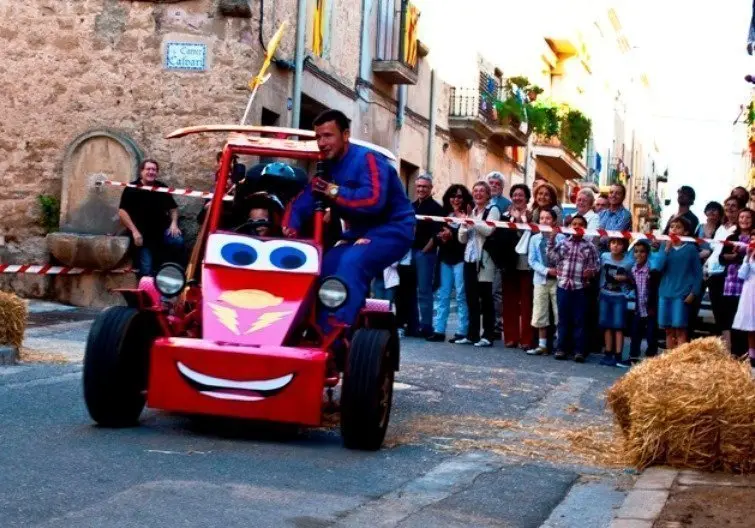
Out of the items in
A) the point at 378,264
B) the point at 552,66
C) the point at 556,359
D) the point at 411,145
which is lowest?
the point at 556,359

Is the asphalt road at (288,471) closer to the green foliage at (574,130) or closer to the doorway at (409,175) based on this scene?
the doorway at (409,175)

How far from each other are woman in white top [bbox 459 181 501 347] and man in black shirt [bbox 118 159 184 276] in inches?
142

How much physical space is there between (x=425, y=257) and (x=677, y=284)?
2943mm

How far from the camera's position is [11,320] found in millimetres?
11289

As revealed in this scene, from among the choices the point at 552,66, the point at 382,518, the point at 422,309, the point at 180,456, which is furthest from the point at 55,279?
the point at 552,66

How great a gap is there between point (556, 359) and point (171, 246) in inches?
203

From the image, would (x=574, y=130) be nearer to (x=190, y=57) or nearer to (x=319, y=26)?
(x=319, y=26)

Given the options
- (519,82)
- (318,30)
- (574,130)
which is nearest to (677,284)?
(318,30)

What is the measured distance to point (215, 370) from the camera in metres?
7.68

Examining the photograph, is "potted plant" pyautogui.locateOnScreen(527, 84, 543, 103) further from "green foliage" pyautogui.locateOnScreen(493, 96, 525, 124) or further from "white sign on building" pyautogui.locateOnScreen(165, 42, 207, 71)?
"white sign on building" pyautogui.locateOnScreen(165, 42, 207, 71)

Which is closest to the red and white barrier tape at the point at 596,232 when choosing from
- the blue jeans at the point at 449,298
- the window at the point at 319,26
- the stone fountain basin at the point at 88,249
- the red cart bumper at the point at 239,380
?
the blue jeans at the point at 449,298

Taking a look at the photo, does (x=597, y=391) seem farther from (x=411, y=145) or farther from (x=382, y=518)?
(x=411, y=145)

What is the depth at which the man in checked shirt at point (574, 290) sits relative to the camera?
1520cm

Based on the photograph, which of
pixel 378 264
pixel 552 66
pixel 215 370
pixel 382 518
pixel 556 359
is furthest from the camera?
pixel 552 66
